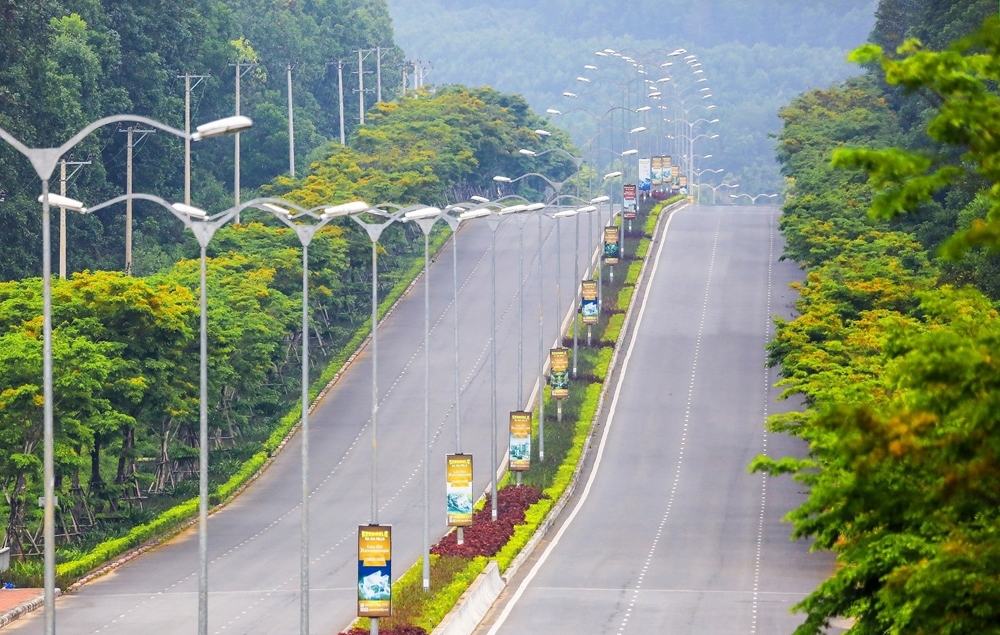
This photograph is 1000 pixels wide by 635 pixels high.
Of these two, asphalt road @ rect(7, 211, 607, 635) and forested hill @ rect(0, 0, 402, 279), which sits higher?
forested hill @ rect(0, 0, 402, 279)

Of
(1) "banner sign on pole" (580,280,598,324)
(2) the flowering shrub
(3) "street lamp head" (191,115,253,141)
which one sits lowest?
(2) the flowering shrub

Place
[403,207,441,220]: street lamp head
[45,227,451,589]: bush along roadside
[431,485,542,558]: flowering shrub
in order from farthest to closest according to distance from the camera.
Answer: [431,485,542,558]: flowering shrub → [45,227,451,589]: bush along roadside → [403,207,441,220]: street lamp head

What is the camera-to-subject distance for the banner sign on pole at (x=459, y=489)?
173 ft

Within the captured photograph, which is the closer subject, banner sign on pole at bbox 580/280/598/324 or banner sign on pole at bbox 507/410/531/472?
banner sign on pole at bbox 507/410/531/472

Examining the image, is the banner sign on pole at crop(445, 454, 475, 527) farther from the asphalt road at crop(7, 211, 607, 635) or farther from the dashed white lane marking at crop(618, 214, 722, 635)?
the dashed white lane marking at crop(618, 214, 722, 635)

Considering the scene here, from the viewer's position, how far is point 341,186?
107812mm

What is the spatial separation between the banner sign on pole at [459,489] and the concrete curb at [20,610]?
11486 millimetres

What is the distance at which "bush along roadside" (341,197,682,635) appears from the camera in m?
46.9

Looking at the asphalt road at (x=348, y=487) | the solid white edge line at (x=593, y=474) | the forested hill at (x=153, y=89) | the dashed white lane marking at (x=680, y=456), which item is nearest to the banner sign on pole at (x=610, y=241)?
the solid white edge line at (x=593, y=474)

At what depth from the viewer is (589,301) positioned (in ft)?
284

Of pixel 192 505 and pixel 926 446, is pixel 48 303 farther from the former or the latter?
pixel 192 505

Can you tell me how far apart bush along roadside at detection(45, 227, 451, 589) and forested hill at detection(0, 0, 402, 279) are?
13.8m

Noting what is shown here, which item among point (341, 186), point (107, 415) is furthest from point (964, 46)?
point (341, 186)

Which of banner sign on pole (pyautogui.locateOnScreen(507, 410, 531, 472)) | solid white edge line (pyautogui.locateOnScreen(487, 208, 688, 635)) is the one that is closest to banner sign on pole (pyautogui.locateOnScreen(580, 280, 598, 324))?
solid white edge line (pyautogui.locateOnScreen(487, 208, 688, 635))
